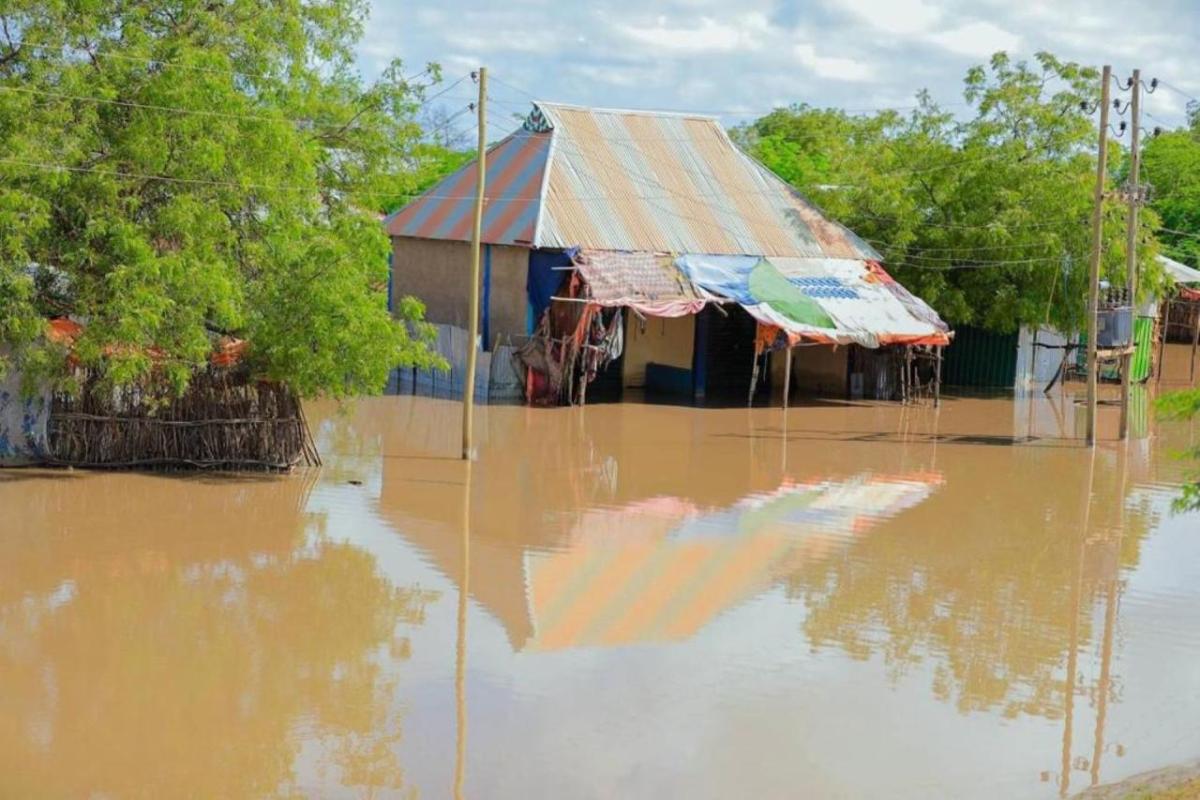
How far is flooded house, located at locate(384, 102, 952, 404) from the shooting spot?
25719mm

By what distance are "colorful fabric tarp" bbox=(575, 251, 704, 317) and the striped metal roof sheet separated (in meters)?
0.35

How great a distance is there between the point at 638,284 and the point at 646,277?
0.32 meters

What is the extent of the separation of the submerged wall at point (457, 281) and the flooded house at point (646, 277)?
4cm

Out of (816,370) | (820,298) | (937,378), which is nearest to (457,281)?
(820,298)

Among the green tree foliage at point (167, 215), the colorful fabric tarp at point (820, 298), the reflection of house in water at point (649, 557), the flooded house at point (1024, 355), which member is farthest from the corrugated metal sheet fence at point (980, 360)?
the green tree foliage at point (167, 215)

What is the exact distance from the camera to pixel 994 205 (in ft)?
96.4

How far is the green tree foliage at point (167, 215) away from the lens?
16453mm

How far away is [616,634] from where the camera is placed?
39.5 feet

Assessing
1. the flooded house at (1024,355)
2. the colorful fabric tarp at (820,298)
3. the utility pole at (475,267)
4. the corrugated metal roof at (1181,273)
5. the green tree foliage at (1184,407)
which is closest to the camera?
the green tree foliage at (1184,407)

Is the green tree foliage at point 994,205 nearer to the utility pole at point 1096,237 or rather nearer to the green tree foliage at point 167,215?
the utility pole at point 1096,237

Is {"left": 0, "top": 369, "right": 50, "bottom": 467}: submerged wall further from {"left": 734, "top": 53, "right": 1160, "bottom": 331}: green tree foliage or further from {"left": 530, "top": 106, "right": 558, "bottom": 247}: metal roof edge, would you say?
{"left": 734, "top": 53, "right": 1160, "bottom": 331}: green tree foliage

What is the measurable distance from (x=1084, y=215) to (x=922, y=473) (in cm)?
1033

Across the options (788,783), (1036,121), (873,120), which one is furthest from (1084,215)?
(788,783)

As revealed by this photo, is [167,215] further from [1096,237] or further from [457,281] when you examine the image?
[1096,237]
